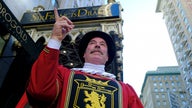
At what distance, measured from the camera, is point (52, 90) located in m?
1.75

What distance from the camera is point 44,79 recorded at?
168cm

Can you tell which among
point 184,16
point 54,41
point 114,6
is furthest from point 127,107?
point 184,16

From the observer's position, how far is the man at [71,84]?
5.58ft

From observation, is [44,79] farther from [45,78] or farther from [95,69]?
[95,69]

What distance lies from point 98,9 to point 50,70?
218 inches

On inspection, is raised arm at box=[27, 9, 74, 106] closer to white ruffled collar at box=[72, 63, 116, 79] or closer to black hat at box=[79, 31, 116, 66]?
white ruffled collar at box=[72, 63, 116, 79]

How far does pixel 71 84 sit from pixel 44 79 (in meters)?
0.44

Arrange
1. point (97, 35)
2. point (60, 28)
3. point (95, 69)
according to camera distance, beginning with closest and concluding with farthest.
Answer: point (60, 28) → point (95, 69) → point (97, 35)

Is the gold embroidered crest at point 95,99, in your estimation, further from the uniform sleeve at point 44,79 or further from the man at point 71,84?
the uniform sleeve at point 44,79

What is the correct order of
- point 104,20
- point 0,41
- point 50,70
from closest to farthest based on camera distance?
point 50,70
point 0,41
point 104,20

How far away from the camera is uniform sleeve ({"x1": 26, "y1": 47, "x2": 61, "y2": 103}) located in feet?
5.49

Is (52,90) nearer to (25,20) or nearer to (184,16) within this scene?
(25,20)

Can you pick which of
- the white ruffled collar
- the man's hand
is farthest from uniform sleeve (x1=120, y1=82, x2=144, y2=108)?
the man's hand

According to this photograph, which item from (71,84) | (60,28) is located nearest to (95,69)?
(71,84)
